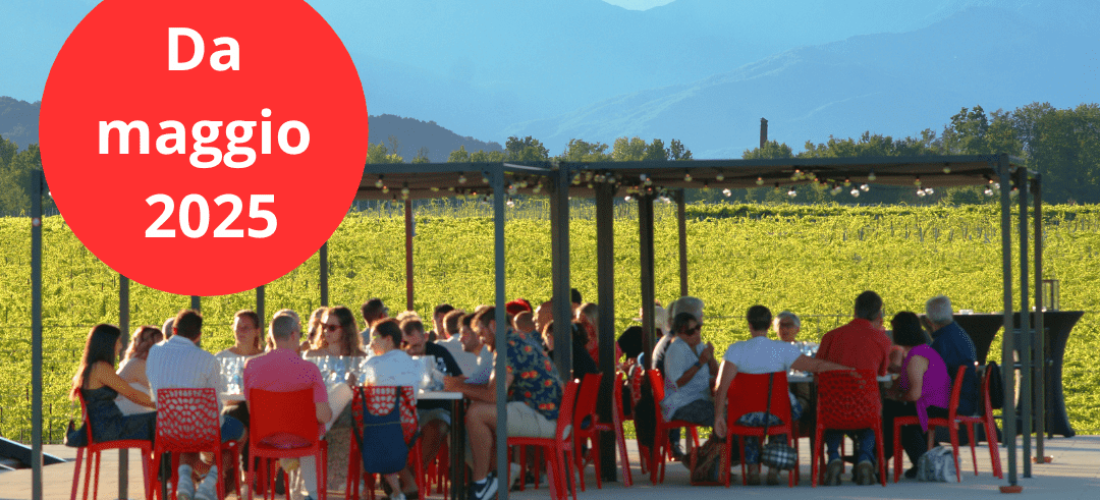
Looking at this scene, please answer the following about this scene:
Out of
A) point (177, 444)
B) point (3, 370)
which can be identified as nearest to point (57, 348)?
point (3, 370)

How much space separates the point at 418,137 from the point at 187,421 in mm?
149877

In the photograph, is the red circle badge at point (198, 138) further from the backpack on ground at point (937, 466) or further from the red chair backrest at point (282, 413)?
the backpack on ground at point (937, 466)

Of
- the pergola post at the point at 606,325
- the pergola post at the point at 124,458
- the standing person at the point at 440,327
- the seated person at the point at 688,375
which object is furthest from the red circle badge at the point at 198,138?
the seated person at the point at 688,375

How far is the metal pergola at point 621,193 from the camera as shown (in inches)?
234

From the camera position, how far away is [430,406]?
A: 6219 millimetres

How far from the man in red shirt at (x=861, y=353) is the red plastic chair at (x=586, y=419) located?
1.29m

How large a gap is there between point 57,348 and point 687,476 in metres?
20.1

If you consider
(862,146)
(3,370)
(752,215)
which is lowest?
(3,370)

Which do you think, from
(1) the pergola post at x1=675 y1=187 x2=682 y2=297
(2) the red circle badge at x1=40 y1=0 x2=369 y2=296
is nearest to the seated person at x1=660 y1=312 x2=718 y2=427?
(1) the pergola post at x1=675 y1=187 x2=682 y2=297

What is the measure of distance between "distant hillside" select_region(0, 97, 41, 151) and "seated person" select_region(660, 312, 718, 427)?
128651mm

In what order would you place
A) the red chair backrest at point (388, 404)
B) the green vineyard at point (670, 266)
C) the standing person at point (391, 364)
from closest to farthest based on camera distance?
the red chair backrest at point (388, 404) → the standing person at point (391, 364) → the green vineyard at point (670, 266)

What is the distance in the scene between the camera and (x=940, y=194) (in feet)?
147

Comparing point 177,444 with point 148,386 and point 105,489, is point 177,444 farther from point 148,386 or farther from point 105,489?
point 105,489

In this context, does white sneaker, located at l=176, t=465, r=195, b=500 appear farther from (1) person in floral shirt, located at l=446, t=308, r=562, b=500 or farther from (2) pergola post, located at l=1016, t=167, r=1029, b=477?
(2) pergola post, located at l=1016, t=167, r=1029, b=477
